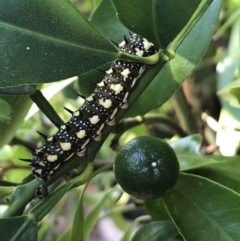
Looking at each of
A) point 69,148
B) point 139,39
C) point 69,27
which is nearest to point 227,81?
point 139,39

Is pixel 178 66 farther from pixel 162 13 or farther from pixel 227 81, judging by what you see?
pixel 227 81

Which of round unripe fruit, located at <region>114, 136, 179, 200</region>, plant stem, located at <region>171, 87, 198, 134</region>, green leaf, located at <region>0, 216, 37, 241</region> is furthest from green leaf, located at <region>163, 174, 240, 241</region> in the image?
plant stem, located at <region>171, 87, 198, 134</region>

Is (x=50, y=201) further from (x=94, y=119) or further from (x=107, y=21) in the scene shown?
(x=107, y=21)

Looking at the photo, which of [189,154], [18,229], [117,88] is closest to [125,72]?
[117,88]

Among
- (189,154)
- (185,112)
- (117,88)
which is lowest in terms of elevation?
(185,112)

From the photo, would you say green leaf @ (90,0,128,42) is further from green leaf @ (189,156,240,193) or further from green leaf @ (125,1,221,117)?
green leaf @ (189,156,240,193)

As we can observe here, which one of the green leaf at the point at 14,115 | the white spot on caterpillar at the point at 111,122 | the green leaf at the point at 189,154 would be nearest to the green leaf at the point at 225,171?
the green leaf at the point at 189,154

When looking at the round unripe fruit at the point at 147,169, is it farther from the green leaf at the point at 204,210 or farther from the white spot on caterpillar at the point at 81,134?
the white spot on caterpillar at the point at 81,134
